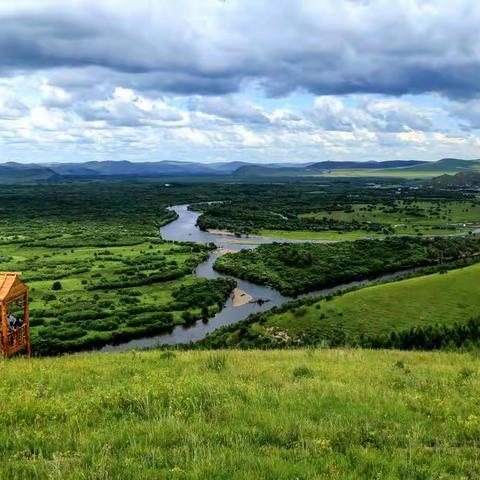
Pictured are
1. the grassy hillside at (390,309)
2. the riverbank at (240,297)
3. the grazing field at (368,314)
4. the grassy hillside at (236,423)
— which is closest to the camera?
the grassy hillside at (236,423)

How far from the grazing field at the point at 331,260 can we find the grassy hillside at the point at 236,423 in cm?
6805

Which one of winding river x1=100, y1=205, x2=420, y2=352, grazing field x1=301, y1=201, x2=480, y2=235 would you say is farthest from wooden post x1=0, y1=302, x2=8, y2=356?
grazing field x1=301, y1=201, x2=480, y2=235

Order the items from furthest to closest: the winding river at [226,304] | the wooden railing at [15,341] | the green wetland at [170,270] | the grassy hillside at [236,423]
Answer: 1. the green wetland at [170,270]
2. the winding river at [226,304]
3. the wooden railing at [15,341]
4. the grassy hillside at [236,423]

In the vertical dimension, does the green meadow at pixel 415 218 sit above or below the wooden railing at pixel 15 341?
below

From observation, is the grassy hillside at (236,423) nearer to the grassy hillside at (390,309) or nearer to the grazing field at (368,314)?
the grazing field at (368,314)

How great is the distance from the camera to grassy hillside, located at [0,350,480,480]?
7954 millimetres

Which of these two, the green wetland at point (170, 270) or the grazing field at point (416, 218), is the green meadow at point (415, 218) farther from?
the green wetland at point (170, 270)

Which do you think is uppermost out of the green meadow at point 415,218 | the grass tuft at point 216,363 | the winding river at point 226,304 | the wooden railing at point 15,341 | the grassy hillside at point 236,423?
the grassy hillside at point 236,423

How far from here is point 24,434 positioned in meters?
9.38

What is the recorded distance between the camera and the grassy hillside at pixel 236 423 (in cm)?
795

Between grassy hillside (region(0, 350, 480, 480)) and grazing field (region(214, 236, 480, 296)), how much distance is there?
2679 inches

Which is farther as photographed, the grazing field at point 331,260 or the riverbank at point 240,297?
the grazing field at point 331,260

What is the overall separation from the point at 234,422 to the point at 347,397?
3.50 meters

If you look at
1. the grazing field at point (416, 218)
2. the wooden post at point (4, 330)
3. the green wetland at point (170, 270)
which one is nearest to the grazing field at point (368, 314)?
the green wetland at point (170, 270)
